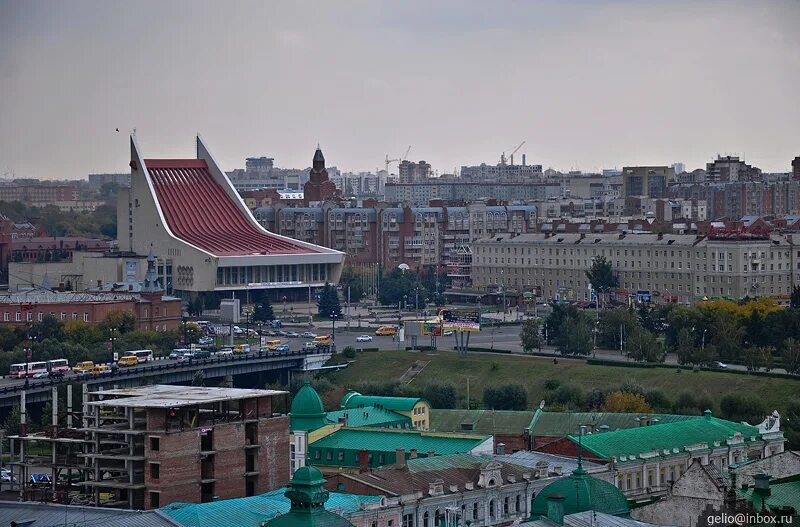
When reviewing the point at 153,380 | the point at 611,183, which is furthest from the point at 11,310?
the point at 611,183

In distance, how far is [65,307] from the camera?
8694 centimetres

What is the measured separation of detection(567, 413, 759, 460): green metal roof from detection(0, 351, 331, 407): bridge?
64.0 feet

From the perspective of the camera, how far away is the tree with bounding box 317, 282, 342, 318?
96.9 m

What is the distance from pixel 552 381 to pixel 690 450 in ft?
64.6

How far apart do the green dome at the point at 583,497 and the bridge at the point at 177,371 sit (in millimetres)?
28832

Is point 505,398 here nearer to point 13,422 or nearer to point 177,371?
point 177,371

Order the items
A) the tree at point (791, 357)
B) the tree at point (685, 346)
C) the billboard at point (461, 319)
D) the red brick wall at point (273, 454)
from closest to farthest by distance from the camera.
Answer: the red brick wall at point (273, 454)
the tree at point (791, 357)
the tree at point (685, 346)
the billboard at point (461, 319)

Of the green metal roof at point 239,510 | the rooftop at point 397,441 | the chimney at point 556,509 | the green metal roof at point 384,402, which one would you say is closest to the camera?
the chimney at point 556,509

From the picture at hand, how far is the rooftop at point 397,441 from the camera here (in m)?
48.9

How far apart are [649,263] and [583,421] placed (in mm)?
49242

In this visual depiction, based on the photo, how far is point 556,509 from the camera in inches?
1319

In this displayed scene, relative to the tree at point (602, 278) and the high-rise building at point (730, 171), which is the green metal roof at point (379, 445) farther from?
the high-rise building at point (730, 171)

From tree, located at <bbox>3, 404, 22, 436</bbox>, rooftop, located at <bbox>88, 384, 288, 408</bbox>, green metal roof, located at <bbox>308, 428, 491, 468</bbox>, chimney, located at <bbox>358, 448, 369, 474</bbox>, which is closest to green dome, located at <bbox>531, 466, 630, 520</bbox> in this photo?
rooftop, located at <bbox>88, 384, 288, 408</bbox>

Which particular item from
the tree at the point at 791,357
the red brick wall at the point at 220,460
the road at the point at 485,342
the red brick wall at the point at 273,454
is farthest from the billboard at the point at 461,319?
the red brick wall at the point at 220,460
